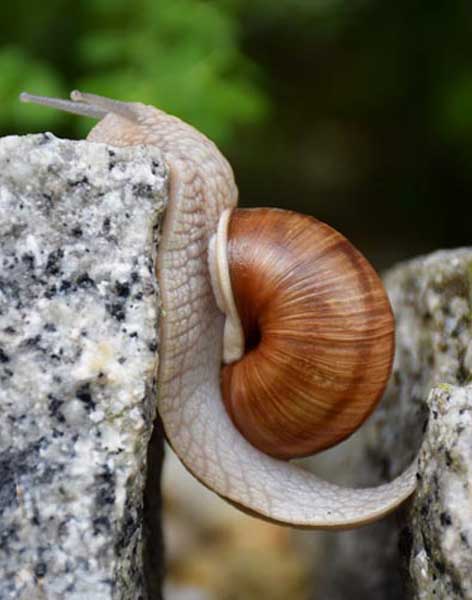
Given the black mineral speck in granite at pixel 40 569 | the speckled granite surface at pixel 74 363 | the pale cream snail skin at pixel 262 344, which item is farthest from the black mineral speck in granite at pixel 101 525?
the pale cream snail skin at pixel 262 344

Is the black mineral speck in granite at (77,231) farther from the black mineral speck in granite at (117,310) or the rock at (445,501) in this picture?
the rock at (445,501)

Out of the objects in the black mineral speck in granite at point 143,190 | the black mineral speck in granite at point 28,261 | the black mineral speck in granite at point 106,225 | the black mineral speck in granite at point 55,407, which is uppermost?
the black mineral speck in granite at point 143,190

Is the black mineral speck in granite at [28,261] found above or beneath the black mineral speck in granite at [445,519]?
above

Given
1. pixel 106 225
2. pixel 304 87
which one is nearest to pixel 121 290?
pixel 106 225

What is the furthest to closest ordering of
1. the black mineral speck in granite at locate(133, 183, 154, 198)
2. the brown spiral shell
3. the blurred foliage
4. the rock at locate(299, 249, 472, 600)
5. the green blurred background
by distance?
the green blurred background, the blurred foliage, the brown spiral shell, the black mineral speck in granite at locate(133, 183, 154, 198), the rock at locate(299, 249, 472, 600)

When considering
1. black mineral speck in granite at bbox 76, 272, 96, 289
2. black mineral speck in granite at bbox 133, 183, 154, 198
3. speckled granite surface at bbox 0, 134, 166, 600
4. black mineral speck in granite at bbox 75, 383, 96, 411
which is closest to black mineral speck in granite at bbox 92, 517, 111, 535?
speckled granite surface at bbox 0, 134, 166, 600

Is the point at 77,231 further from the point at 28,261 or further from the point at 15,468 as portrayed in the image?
the point at 15,468

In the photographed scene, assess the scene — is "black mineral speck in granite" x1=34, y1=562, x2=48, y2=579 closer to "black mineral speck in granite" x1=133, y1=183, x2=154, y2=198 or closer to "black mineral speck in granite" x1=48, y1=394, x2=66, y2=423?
"black mineral speck in granite" x1=48, y1=394, x2=66, y2=423
